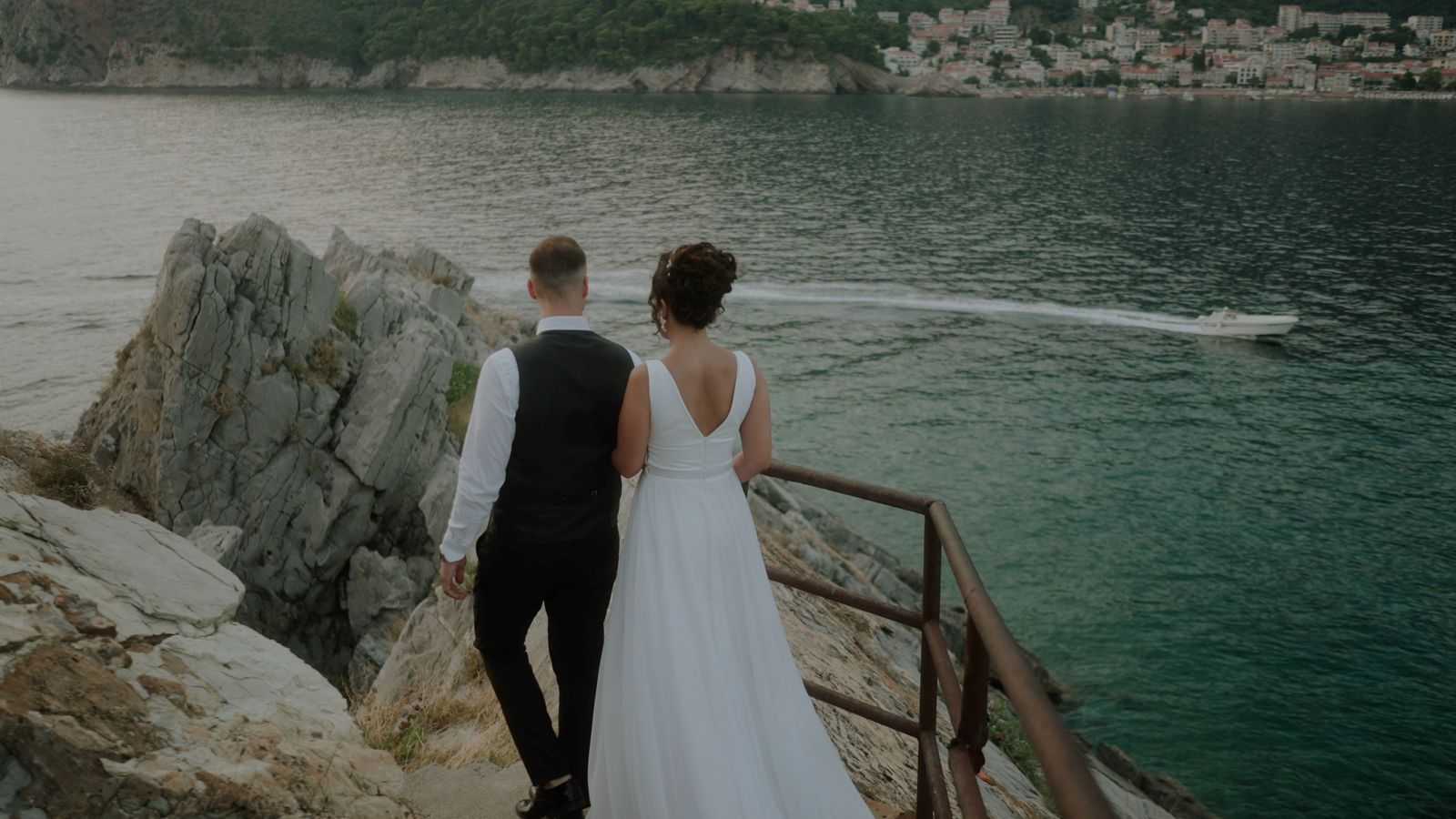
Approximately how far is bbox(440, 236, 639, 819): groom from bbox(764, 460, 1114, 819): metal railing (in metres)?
0.90

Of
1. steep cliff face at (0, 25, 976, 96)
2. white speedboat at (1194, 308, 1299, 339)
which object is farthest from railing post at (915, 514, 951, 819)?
steep cliff face at (0, 25, 976, 96)

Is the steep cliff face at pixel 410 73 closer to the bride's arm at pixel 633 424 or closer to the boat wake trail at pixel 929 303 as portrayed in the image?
the boat wake trail at pixel 929 303

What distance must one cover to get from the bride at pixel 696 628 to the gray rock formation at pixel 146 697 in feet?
3.29

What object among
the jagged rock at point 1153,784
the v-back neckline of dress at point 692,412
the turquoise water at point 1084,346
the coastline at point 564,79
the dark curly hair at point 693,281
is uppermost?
the coastline at point 564,79

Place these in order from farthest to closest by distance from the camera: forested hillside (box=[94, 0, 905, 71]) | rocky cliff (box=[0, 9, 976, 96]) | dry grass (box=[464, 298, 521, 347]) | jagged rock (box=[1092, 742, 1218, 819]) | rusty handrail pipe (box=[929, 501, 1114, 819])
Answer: forested hillside (box=[94, 0, 905, 71]) < rocky cliff (box=[0, 9, 976, 96]) < dry grass (box=[464, 298, 521, 347]) < jagged rock (box=[1092, 742, 1218, 819]) < rusty handrail pipe (box=[929, 501, 1114, 819])

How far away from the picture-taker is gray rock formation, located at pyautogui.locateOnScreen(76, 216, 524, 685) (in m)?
15.7

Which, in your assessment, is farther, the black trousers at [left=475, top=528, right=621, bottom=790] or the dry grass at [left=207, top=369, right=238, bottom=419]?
the dry grass at [left=207, top=369, right=238, bottom=419]

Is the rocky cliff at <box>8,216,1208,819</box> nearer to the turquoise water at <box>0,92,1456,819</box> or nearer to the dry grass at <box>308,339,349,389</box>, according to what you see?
the dry grass at <box>308,339,349,389</box>

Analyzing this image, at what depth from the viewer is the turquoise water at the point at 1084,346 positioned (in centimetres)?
1931

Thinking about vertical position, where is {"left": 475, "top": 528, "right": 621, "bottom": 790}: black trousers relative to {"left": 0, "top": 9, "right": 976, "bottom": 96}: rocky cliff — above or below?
below

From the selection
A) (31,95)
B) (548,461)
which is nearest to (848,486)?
(548,461)

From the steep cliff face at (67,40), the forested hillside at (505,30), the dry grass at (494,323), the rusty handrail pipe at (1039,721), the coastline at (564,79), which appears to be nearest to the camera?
the rusty handrail pipe at (1039,721)

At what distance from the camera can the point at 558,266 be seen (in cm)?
425

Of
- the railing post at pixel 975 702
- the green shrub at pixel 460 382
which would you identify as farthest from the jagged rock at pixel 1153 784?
the green shrub at pixel 460 382
